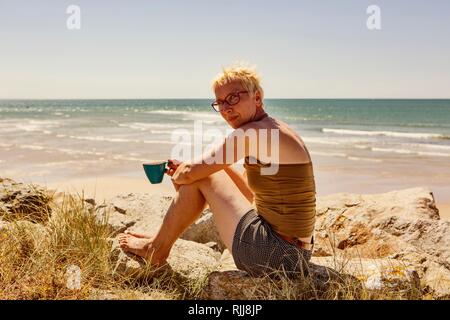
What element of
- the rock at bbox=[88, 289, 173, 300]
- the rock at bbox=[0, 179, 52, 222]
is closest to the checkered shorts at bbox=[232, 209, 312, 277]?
the rock at bbox=[88, 289, 173, 300]

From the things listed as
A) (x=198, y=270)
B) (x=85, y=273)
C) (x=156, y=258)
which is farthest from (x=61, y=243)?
(x=198, y=270)

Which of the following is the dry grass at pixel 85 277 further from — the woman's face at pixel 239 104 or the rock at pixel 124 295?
the woman's face at pixel 239 104

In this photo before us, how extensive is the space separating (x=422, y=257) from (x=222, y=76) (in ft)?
6.38

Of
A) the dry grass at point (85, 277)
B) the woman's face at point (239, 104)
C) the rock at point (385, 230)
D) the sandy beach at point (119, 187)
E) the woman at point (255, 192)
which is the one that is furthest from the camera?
the sandy beach at point (119, 187)

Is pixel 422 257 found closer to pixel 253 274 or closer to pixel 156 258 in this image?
pixel 253 274

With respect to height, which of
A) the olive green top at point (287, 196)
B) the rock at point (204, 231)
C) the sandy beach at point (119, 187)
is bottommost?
the sandy beach at point (119, 187)

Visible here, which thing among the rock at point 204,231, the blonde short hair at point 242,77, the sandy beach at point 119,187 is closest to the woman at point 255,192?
the blonde short hair at point 242,77

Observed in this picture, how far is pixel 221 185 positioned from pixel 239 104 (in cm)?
56

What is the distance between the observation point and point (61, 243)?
381cm

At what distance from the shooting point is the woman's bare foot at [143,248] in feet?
12.1

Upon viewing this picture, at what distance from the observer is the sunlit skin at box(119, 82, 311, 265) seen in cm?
324

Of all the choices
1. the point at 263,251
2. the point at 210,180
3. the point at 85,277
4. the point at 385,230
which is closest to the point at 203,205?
the point at 210,180

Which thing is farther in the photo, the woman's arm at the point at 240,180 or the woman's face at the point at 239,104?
the woman's arm at the point at 240,180

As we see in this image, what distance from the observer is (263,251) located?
3285 millimetres
